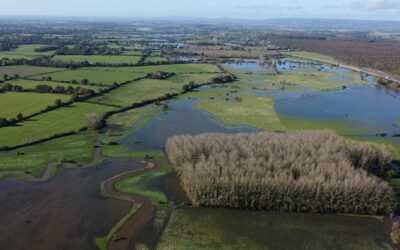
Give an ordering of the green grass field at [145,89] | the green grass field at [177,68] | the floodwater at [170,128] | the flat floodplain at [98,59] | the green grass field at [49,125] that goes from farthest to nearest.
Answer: the flat floodplain at [98,59]
the green grass field at [177,68]
the green grass field at [145,89]
the floodwater at [170,128]
the green grass field at [49,125]

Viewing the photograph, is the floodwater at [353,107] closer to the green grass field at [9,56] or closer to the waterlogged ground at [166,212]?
the waterlogged ground at [166,212]

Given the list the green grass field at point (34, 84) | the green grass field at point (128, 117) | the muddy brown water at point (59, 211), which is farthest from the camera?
the green grass field at point (34, 84)

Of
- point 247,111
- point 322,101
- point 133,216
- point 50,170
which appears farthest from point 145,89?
point 133,216

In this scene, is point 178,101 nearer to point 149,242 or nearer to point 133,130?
point 133,130

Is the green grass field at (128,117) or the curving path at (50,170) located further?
the green grass field at (128,117)

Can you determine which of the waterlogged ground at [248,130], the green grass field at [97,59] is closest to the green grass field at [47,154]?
the waterlogged ground at [248,130]
